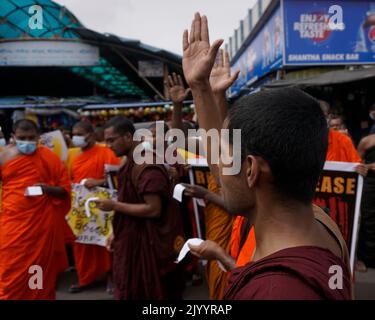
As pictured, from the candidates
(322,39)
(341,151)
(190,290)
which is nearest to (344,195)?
(341,151)

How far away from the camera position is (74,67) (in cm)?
1223

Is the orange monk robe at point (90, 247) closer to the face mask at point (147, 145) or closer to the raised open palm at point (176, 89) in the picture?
the face mask at point (147, 145)

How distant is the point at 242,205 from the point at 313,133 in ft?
0.86

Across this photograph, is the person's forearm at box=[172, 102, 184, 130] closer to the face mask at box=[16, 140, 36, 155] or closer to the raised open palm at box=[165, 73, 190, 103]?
the raised open palm at box=[165, 73, 190, 103]

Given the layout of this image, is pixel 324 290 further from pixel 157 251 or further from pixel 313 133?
pixel 157 251

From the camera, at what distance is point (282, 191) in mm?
1002

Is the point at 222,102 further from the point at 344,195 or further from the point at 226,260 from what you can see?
the point at 344,195

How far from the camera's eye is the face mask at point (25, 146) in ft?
12.1

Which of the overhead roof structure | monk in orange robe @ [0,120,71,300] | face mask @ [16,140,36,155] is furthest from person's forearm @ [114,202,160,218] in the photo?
the overhead roof structure

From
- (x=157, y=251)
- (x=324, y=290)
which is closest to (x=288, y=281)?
(x=324, y=290)

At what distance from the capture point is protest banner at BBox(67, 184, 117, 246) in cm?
432

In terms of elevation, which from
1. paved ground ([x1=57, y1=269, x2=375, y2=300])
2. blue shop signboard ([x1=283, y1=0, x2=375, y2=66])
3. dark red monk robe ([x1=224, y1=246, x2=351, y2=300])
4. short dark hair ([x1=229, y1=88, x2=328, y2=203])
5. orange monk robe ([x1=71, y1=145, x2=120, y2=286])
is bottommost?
paved ground ([x1=57, y1=269, x2=375, y2=300])

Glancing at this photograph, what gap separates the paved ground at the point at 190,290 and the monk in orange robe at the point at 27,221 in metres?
0.84

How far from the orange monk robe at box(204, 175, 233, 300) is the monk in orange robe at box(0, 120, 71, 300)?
56.0 inches
